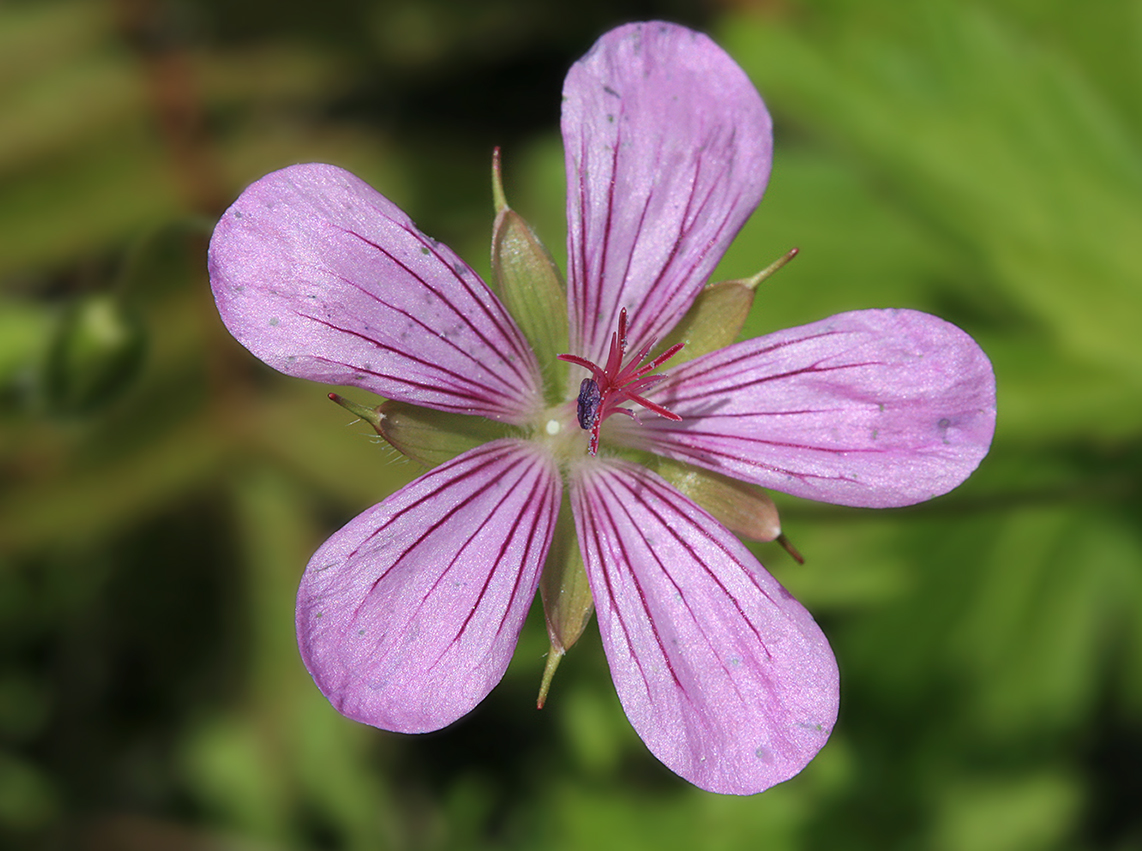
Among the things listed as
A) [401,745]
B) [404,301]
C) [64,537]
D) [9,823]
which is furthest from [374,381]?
[9,823]

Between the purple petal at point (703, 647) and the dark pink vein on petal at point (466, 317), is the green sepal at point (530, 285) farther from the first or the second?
the purple petal at point (703, 647)

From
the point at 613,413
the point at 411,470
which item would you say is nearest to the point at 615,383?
the point at 613,413

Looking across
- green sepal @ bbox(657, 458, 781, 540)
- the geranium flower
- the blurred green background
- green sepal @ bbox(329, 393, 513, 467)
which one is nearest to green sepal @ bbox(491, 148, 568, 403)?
the geranium flower

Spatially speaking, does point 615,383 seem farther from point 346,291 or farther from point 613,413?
point 346,291

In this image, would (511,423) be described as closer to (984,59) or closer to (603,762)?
(603,762)

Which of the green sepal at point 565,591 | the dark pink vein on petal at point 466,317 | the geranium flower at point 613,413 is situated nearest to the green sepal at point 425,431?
the geranium flower at point 613,413

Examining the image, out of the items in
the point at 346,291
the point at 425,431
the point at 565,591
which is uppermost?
the point at 346,291

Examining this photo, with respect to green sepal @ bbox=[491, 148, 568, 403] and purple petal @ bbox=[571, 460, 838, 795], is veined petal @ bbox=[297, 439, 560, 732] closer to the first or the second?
purple petal @ bbox=[571, 460, 838, 795]
